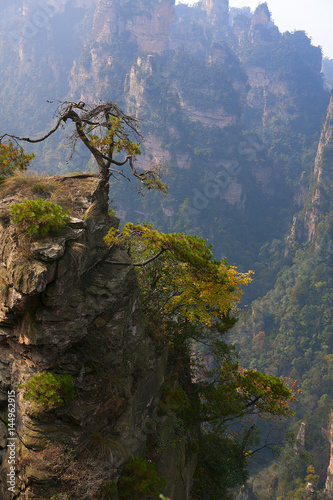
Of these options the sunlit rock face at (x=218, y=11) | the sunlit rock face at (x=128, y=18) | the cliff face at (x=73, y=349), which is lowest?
the cliff face at (x=73, y=349)

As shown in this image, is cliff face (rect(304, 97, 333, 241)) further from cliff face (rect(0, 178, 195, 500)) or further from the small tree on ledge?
cliff face (rect(0, 178, 195, 500))

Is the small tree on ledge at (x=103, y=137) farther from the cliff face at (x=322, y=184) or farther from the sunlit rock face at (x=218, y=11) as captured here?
the sunlit rock face at (x=218, y=11)

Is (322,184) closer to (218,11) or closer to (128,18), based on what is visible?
(128,18)

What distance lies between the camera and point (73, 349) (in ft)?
18.7

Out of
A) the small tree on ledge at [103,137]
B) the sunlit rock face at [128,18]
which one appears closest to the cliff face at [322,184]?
the sunlit rock face at [128,18]

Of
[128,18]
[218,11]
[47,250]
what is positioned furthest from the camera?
[218,11]

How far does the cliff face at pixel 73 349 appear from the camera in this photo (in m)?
4.86

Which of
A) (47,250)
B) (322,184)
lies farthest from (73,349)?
(322,184)

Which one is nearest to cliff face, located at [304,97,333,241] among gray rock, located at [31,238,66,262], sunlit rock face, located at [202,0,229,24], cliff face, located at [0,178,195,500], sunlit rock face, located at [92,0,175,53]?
sunlit rock face, located at [92,0,175,53]

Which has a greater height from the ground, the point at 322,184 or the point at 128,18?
the point at 128,18

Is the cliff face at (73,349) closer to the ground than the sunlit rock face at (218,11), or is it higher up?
closer to the ground

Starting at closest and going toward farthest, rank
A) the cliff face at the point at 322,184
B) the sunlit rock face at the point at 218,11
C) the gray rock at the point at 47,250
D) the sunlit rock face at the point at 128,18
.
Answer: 1. the gray rock at the point at 47,250
2. the cliff face at the point at 322,184
3. the sunlit rock face at the point at 128,18
4. the sunlit rock face at the point at 218,11

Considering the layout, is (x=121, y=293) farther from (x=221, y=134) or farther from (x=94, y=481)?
(x=221, y=134)

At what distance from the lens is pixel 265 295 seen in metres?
63.1
